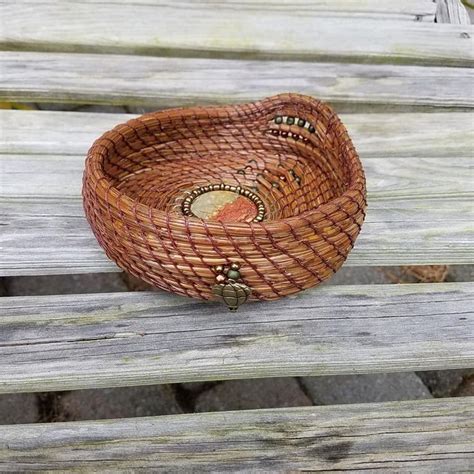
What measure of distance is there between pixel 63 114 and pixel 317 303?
749 mm

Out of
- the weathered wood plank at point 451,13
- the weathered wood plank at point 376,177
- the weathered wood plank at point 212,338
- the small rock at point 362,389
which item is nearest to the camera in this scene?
the weathered wood plank at point 212,338

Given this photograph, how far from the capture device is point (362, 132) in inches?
58.0

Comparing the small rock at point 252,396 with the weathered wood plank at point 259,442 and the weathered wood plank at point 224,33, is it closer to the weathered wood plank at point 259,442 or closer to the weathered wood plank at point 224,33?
the weathered wood plank at point 259,442

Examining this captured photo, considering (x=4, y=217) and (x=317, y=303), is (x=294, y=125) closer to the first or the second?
(x=317, y=303)

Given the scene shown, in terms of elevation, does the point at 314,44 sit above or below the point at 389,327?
above

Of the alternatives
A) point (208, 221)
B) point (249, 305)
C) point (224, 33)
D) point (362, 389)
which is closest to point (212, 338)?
point (249, 305)

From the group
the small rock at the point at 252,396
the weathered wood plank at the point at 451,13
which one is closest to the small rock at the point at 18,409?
the small rock at the point at 252,396

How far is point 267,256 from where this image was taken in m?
0.89

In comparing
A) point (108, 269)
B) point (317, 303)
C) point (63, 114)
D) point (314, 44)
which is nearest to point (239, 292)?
point (317, 303)

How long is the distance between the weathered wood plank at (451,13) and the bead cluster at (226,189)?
99 cm

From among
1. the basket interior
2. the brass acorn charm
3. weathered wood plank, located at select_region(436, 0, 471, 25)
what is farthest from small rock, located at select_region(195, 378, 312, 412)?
weathered wood plank, located at select_region(436, 0, 471, 25)

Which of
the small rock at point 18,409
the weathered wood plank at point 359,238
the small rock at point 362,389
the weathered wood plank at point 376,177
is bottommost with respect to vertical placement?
the small rock at point 362,389

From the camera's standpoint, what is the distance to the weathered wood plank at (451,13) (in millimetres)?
1839

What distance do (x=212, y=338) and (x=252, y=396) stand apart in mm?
636
